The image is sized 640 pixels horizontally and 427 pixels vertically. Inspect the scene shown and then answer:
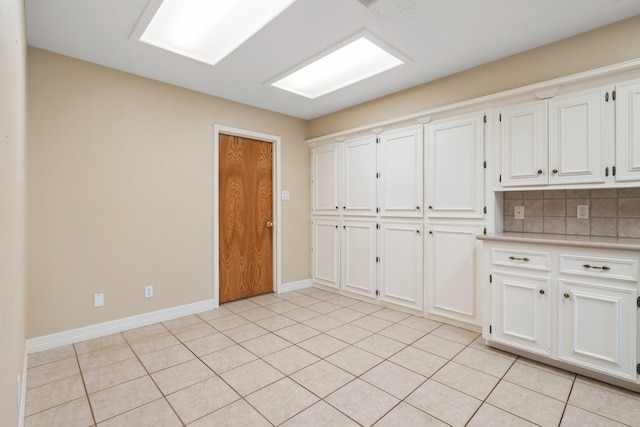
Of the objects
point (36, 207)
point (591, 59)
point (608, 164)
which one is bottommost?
point (36, 207)

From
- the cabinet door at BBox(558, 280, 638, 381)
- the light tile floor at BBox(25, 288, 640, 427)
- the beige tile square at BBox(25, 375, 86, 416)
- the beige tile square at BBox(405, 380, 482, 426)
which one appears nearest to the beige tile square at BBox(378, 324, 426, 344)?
the light tile floor at BBox(25, 288, 640, 427)

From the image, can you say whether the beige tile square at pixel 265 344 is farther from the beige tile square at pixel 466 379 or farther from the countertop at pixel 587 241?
the countertop at pixel 587 241

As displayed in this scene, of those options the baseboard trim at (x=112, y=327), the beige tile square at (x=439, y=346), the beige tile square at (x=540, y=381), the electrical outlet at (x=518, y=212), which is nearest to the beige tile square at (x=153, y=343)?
the baseboard trim at (x=112, y=327)

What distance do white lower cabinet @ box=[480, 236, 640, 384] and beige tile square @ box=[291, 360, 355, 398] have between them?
1295 mm

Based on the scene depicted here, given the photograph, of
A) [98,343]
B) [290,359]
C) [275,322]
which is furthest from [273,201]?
[98,343]

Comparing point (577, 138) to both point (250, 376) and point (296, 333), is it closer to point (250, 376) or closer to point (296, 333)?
point (296, 333)

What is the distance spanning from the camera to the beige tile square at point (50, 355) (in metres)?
2.23

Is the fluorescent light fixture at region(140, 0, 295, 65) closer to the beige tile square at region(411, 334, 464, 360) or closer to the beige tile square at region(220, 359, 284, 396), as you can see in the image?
the beige tile square at region(220, 359, 284, 396)

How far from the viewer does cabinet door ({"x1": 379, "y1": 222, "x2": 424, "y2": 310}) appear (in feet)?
10.4

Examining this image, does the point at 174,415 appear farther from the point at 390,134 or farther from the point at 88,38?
the point at 390,134

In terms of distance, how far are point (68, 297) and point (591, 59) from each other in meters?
4.60

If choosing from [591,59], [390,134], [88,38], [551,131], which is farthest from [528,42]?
[88,38]

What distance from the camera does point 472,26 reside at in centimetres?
216

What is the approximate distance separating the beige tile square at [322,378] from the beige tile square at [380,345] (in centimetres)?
40
